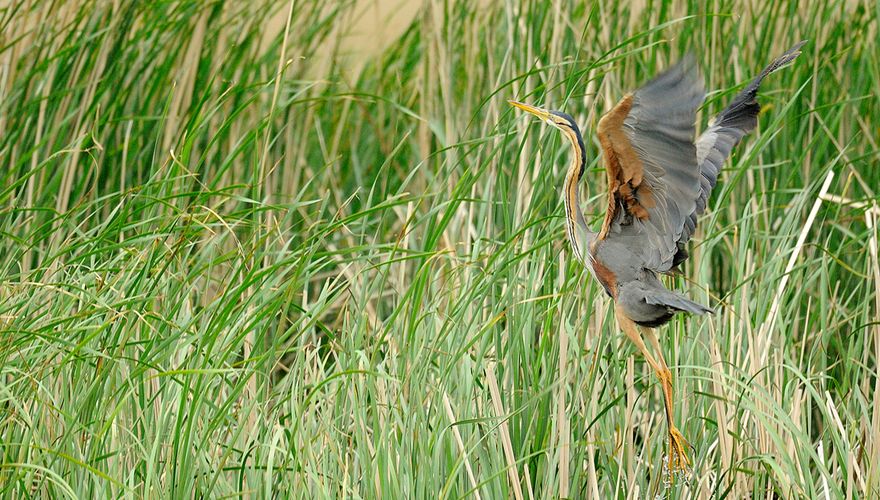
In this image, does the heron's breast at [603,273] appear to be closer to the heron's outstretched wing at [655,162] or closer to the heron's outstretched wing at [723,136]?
the heron's outstretched wing at [655,162]

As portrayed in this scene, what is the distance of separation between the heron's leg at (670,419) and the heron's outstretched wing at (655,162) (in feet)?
0.41

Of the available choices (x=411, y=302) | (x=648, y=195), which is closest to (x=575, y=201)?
(x=648, y=195)

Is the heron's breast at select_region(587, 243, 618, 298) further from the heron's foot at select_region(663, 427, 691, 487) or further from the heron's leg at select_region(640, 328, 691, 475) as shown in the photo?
the heron's foot at select_region(663, 427, 691, 487)

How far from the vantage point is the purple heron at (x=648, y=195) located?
1.61 m

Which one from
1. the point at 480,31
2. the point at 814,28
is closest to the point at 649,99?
the point at 814,28

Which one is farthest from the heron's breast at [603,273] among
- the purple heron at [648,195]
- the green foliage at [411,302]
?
the green foliage at [411,302]

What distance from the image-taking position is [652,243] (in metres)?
1.79

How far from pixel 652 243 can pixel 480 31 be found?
5.74 feet

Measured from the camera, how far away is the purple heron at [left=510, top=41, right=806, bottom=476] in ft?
5.28

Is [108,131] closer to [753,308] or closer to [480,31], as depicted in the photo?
[480,31]

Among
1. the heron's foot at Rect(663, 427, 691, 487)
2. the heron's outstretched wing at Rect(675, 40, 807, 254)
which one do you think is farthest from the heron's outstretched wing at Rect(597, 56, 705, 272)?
the heron's foot at Rect(663, 427, 691, 487)

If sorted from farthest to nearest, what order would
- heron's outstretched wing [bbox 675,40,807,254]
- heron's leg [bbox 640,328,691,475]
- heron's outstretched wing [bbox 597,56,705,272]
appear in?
→ heron's outstretched wing [bbox 675,40,807,254], heron's leg [bbox 640,328,691,475], heron's outstretched wing [bbox 597,56,705,272]

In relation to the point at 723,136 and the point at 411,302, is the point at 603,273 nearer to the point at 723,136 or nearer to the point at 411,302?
the point at 723,136

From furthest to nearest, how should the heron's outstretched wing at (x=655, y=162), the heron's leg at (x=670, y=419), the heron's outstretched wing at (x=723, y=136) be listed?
the heron's outstretched wing at (x=723, y=136) → the heron's leg at (x=670, y=419) → the heron's outstretched wing at (x=655, y=162)
